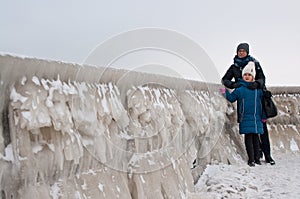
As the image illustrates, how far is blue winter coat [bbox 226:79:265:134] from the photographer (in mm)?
5219

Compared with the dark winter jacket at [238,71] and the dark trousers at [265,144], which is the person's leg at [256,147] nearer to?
the dark trousers at [265,144]

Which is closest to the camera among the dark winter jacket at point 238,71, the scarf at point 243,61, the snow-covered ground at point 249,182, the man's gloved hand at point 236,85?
the snow-covered ground at point 249,182

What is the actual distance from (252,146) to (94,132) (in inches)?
133

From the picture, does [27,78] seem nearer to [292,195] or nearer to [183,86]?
[183,86]

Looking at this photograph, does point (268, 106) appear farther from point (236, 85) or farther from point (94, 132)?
point (94, 132)

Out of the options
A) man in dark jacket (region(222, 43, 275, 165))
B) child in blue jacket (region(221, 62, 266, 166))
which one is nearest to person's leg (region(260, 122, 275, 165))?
man in dark jacket (region(222, 43, 275, 165))

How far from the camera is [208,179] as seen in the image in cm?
385

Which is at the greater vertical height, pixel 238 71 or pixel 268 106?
pixel 238 71

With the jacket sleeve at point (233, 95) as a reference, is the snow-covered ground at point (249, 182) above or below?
below

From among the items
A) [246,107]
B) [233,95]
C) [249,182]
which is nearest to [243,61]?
[233,95]

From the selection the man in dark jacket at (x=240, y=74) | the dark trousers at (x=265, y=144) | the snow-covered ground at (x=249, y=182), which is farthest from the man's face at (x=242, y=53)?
the snow-covered ground at (x=249, y=182)

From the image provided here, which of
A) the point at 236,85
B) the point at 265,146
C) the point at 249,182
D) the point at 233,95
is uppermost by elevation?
the point at 236,85

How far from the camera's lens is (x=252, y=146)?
17.0ft

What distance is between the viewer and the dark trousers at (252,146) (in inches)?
203
